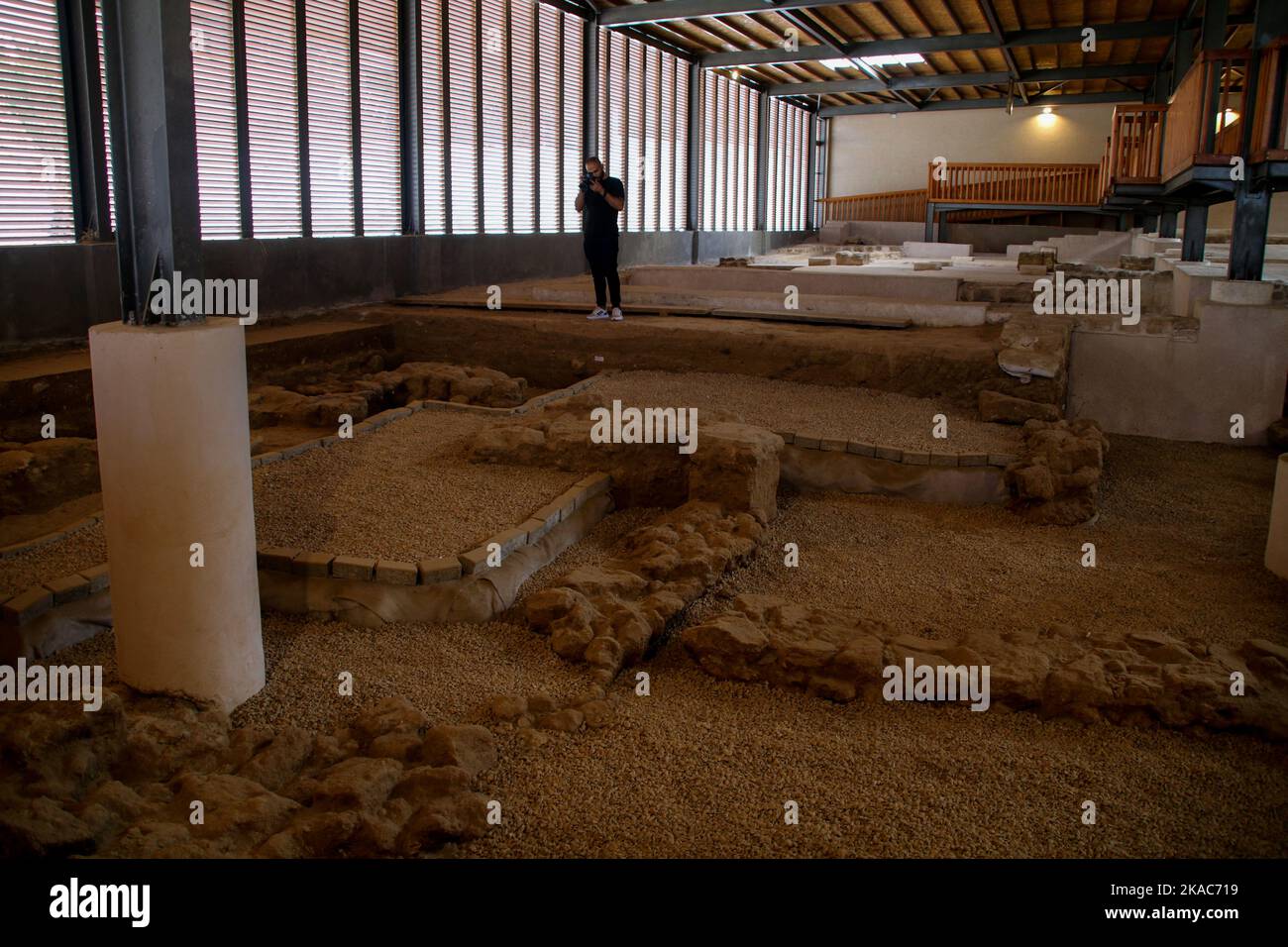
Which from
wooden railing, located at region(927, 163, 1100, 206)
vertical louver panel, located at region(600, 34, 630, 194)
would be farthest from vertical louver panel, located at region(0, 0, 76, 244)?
wooden railing, located at region(927, 163, 1100, 206)

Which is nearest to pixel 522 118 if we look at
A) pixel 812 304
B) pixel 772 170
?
pixel 812 304

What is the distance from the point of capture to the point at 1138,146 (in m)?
13.5

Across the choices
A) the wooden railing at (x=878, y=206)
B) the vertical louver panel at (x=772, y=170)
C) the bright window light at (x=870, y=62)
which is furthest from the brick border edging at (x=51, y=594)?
the wooden railing at (x=878, y=206)

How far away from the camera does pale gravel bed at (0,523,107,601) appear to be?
4.33 metres

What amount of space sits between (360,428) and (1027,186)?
17.4 meters

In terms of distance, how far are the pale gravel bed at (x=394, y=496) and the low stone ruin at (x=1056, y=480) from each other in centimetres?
303

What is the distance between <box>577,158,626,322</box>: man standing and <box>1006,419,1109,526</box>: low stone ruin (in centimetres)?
473

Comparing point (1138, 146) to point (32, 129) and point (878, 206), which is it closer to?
point (32, 129)

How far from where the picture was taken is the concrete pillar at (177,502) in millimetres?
3518

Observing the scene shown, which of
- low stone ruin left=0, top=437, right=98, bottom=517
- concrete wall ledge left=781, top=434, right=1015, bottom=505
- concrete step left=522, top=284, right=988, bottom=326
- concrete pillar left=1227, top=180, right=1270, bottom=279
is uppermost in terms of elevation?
concrete pillar left=1227, top=180, right=1270, bottom=279

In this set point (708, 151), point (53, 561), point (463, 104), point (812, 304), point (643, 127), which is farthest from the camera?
point (708, 151)

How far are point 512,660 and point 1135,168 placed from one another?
1227cm

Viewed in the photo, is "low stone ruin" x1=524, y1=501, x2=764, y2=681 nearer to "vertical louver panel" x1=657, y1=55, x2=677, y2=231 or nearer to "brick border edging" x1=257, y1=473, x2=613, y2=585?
"brick border edging" x1=257, y1=473, x2=613, y2=585

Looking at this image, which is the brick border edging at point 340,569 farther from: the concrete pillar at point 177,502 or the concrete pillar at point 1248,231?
the concrete pillar at point 1248,231
